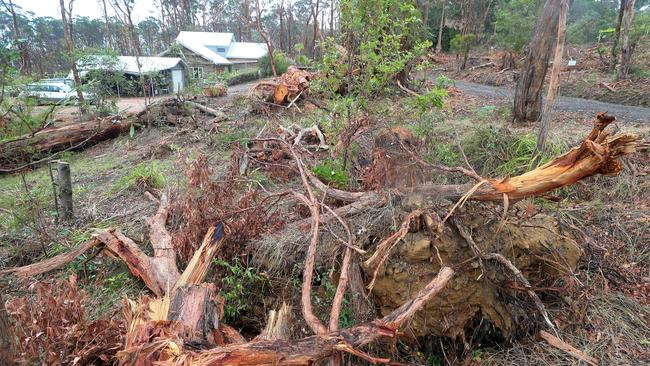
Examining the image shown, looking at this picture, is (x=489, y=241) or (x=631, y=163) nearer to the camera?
(x=489, y=241)

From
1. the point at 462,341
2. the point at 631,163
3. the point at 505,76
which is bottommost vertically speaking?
the point at 462,341

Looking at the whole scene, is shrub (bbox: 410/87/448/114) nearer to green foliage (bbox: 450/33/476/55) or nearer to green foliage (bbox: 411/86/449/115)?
green foliage (bbox: 411/86/449/115)

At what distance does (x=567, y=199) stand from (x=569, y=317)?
6.46 ft

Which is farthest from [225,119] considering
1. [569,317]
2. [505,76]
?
[505,76]

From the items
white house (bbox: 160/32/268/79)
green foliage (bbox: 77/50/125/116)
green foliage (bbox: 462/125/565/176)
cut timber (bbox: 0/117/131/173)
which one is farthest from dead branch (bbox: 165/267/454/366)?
white house (bbox: 160/32/268/79)

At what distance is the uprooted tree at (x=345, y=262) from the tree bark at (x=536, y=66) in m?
4.09

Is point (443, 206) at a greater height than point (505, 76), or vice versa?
point (505, 76)

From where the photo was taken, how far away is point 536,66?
6.23 meters

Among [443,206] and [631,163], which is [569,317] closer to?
[443,206]

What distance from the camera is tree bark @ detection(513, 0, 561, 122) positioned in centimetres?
607

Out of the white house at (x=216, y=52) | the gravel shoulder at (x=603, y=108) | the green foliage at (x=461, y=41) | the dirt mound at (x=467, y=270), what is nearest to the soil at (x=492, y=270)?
the dirt mound at (x=467, y=270)

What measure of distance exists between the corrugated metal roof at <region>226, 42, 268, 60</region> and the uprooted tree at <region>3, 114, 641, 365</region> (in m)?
32.9

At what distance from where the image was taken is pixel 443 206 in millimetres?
2705

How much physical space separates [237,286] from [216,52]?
33308 millimetres
